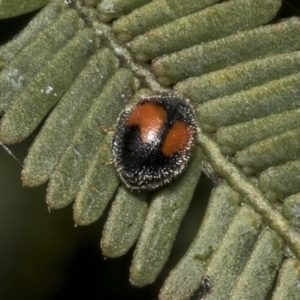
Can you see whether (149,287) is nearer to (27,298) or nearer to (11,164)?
(27,298)

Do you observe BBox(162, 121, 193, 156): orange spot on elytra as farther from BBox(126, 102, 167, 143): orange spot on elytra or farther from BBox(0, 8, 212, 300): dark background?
BBox(0, 8, 212, 300): dark background

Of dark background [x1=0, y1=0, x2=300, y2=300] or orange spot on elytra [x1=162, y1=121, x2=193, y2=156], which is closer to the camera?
orange spot on elytra [x1=162, y1=121, x2=193, y2=156]

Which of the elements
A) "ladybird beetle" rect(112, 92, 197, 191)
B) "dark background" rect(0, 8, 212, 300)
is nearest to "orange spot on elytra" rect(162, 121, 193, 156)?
"ladybird beetle" rect(112, 92, 197, 191)

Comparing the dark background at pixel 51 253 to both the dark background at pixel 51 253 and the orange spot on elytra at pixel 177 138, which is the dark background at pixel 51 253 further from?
the orange spot on elytra at pixel 177 138

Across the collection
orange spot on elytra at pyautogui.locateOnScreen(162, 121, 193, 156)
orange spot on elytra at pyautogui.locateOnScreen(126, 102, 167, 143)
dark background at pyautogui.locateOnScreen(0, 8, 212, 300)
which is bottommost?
dark background at pyautogui.locateOnScreen(0, 8, 212, 300)

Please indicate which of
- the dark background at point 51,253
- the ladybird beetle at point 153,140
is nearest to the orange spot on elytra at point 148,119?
the ladybird beetle at point 153,140

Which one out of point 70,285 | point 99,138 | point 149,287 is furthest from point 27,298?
point 99,138
